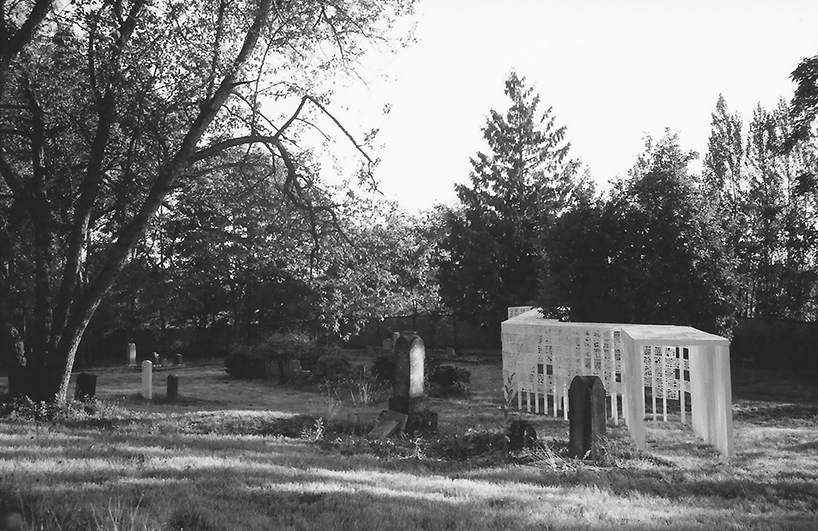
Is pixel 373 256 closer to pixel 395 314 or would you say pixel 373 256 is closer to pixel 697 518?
pixel 697 518

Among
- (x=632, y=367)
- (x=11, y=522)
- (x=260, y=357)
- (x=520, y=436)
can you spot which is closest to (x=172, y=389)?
(x=260, y=357)

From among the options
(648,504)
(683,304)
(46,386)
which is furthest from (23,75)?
(683,304)

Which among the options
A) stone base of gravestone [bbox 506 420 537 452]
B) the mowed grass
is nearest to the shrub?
the mowed grass

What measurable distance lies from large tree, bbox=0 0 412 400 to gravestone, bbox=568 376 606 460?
23.4ft

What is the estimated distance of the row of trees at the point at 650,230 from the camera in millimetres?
16531

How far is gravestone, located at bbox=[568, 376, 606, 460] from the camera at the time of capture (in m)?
8.47

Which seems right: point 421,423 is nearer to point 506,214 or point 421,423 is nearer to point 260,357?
point 260,357

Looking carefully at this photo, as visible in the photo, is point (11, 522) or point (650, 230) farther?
point (650, 230)

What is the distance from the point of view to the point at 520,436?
8.91 metres

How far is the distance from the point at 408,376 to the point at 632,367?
12.3 feet

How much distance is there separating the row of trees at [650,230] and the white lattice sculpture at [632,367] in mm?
2843

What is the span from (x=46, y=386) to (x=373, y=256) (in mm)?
6607

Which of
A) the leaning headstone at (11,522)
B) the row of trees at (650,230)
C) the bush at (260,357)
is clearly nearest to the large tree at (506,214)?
the row of trees at (650,230)

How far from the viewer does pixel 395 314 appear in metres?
40.4
